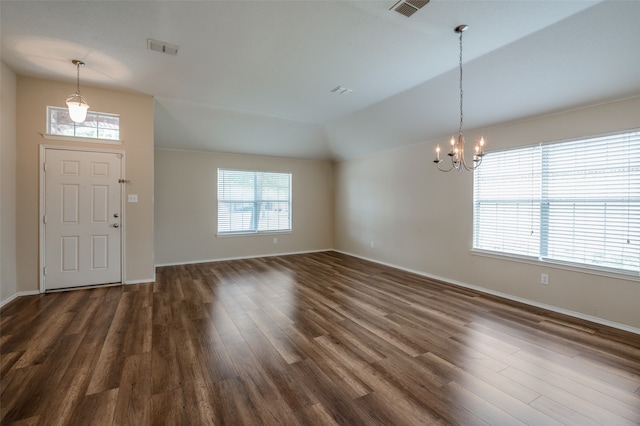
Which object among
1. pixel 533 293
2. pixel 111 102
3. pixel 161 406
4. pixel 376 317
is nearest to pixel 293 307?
pixel 376 317

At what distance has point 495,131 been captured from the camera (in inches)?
166

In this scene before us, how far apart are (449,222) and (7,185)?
252 inches

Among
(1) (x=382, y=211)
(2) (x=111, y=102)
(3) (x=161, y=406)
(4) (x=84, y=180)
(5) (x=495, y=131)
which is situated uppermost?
(2) (x=111, y=102)

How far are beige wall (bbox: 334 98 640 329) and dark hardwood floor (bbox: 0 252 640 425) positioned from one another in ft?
1.03

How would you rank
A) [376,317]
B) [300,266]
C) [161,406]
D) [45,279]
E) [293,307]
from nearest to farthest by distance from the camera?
[161,406] → [376,317] → [293,307] → [45,279] → [300,266]

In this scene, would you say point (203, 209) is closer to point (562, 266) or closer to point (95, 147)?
point (95, 147)

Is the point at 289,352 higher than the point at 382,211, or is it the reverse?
the point at 382,211

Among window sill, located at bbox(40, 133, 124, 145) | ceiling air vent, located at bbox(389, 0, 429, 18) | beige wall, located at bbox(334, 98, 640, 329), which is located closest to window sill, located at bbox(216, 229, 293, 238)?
beige wall, located at bbox(334, 98, 640, 329)

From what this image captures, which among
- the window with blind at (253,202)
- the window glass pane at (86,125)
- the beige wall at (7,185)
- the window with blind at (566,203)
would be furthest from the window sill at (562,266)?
the beige wall at (7,185)

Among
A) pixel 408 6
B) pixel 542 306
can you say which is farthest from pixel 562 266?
pixel 408 6

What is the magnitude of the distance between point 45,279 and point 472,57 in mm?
6367

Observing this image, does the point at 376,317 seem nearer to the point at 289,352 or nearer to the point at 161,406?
the point at 289,352

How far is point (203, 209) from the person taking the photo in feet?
20.8

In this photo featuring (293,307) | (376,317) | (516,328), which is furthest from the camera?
(293,307)
